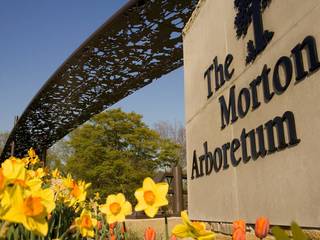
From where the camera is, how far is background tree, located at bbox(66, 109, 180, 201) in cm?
1908

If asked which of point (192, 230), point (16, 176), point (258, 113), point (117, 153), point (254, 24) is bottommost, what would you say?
point (192, 230)

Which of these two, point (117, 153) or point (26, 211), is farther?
point (117, 153)

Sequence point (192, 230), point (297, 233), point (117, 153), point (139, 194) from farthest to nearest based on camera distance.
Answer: point (117, 153), point (139, 194), point (192, 230), point (297, 233)

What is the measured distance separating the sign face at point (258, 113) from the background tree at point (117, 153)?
51.4 feet

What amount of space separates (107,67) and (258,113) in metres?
7.20

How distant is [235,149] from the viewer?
106 inches

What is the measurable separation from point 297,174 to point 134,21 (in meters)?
5.21

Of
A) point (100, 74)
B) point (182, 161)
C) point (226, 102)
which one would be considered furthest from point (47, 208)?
point (182, 161)

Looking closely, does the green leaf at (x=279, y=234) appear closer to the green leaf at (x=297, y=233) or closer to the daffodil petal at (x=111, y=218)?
the green leaf at (x=297, y=233)

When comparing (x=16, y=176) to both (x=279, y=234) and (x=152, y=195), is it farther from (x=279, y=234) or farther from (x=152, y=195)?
(x=279, y=234)

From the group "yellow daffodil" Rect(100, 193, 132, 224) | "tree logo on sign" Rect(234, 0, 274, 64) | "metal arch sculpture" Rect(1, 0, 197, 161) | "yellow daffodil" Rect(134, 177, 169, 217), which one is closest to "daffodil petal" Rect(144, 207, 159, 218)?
"yellow daffodil" Rect(134, 177, 169, 217)

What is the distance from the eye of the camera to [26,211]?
2.07 ft

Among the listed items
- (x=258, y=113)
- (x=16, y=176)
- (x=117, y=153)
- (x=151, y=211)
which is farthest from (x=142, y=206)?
(x=117, y=153)

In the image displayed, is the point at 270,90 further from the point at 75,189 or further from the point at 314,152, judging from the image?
the point at 75,189
